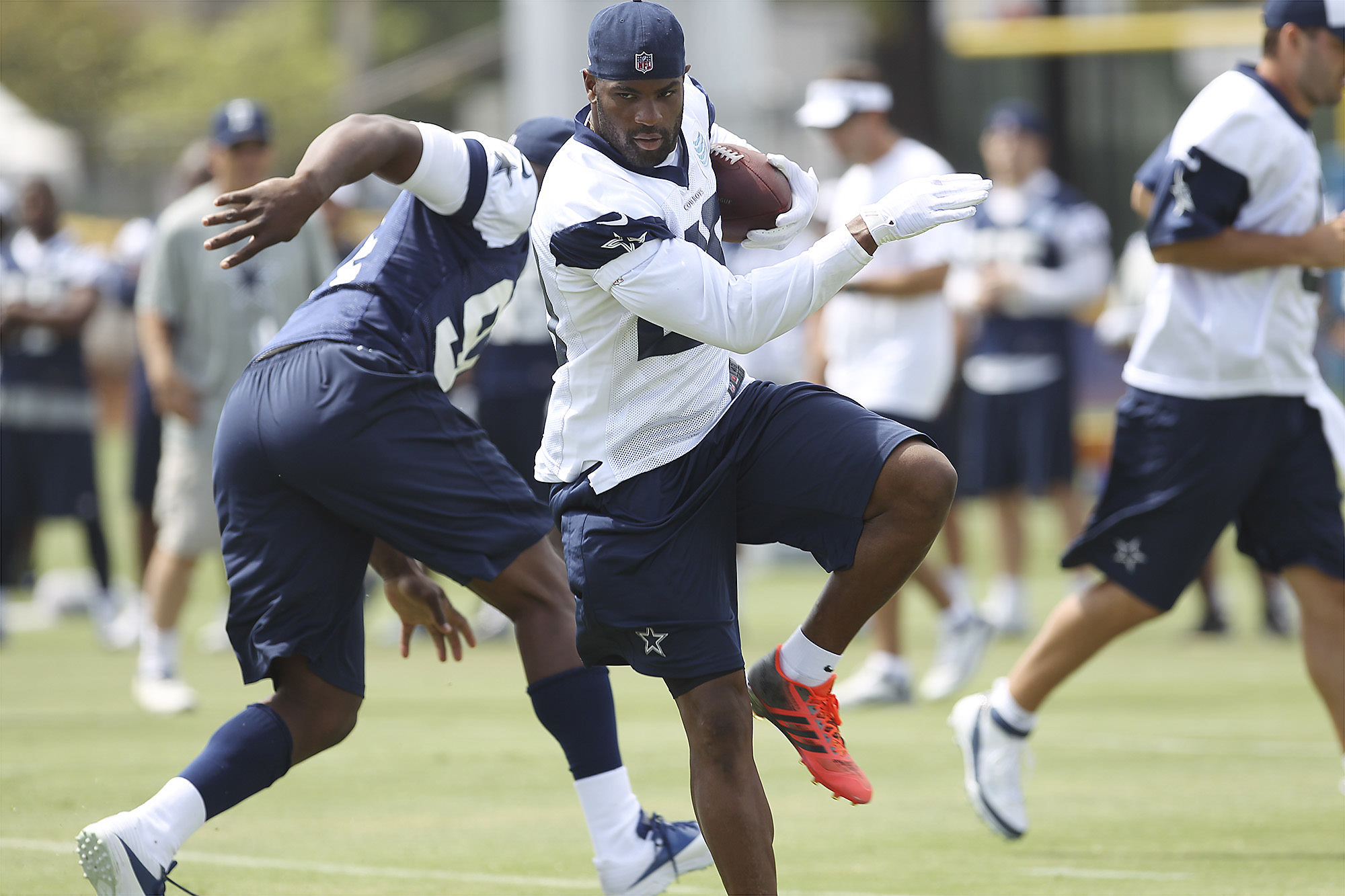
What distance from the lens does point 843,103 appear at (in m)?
8.37

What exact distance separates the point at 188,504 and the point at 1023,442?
196 inches

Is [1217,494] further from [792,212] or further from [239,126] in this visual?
[239,126]

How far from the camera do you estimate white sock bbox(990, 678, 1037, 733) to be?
5.50m

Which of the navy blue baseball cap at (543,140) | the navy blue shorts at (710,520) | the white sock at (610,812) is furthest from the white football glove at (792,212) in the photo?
the white sock at (610,812)

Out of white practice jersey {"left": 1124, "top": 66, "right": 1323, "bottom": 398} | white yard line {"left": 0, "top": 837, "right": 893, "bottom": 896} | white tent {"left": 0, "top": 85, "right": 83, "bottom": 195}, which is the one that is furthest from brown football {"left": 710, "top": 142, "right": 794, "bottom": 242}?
white tent {"left": 0, "top": 85, "right": 83, "bottom": 195}

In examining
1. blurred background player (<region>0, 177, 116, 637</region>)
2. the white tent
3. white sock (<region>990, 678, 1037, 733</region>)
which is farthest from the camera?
the white tent

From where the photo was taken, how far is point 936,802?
5.96 metres

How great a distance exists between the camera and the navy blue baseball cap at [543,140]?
16.4 feet

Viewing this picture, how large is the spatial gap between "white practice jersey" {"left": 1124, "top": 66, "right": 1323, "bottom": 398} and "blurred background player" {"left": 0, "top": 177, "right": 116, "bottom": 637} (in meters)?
7.23

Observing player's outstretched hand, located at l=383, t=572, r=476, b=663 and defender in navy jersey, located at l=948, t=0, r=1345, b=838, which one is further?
defender in navy jersey, located at l=948, t=0, r=1345, b=838

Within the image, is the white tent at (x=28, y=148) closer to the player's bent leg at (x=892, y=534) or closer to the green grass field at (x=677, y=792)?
the green grass field at (x=677, y=792)

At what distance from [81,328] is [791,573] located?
5.78 m

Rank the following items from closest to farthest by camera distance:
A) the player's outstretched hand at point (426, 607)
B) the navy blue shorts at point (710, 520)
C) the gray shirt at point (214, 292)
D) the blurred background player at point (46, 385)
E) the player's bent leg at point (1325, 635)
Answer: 1. the navy blue shorts at point (710, 520)
2. the player's outstretched hand at point (426, 607)
3. the player's bent leg at point (1325, 635)
4. the gray shirt at point (214, 292)
5. the blurred background player at point (46, 385)

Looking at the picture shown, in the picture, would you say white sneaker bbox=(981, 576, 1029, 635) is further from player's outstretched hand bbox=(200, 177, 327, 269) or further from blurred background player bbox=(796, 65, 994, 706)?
player's outstretched hand bbox=(200, 177, 327, 269)
